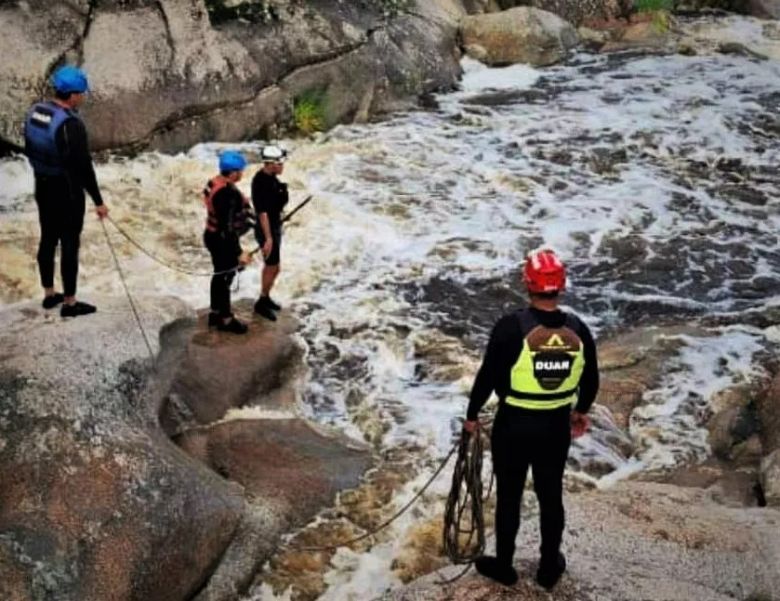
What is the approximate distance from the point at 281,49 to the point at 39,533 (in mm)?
9831

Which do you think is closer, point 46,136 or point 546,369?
point 546,369

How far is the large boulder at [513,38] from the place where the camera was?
1741 centimetres

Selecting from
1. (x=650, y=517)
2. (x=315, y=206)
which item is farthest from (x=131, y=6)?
(x=650, y=517)

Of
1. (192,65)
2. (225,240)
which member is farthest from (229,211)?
(192,65)

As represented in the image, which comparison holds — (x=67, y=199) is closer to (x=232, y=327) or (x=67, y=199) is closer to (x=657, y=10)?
(x=232, y=327)

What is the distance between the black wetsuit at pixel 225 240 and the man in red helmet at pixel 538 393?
3.14 m

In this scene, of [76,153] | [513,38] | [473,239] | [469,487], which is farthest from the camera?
[513,38]

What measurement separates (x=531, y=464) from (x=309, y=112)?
986 cm

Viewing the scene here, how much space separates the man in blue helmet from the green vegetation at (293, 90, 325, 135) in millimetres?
7173

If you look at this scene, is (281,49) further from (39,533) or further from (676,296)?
(39,533)

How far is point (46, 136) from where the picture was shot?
637 cm

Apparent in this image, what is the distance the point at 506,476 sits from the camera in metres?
4.65

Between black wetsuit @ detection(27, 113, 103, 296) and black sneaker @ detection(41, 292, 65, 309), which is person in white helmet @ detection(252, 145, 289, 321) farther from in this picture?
black sneaker @ detection(41, 292, 65, 309)

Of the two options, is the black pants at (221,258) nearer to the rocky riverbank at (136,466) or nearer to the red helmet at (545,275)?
the rocky riverbank at (136,466)
